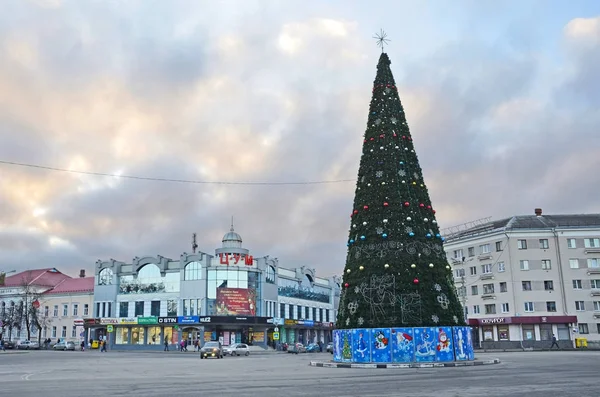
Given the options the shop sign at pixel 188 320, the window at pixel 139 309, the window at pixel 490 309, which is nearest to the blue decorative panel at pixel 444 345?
the window at pixel 490 309

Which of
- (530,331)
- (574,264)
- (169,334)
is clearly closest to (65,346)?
(169,334)

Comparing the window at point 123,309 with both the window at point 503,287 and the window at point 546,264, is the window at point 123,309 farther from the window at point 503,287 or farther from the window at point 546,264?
the window at point 546,264

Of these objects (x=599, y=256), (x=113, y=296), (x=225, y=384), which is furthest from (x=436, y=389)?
(x=113, y=296)

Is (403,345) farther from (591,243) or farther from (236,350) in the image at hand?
(591,243)

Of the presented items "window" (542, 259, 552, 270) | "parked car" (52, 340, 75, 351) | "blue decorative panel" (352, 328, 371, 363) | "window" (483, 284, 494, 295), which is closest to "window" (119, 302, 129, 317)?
"parked car" (52, 340, 75, 351)

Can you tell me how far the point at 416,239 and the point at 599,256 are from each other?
4772 cm

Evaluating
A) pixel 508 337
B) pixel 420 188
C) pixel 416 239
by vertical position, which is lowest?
pixel 508 337

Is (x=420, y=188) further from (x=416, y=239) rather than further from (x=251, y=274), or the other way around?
(x=251, y=274)

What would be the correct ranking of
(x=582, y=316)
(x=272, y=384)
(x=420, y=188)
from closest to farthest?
(x=272, y=384) → (x=420, y=188) → (x=582, y=316)

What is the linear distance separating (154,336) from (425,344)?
54.0 m

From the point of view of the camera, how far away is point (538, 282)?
6525 cm

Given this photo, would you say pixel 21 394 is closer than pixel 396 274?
Yes

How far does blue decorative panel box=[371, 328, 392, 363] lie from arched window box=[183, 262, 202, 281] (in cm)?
4684

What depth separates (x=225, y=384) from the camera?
1753 cm
